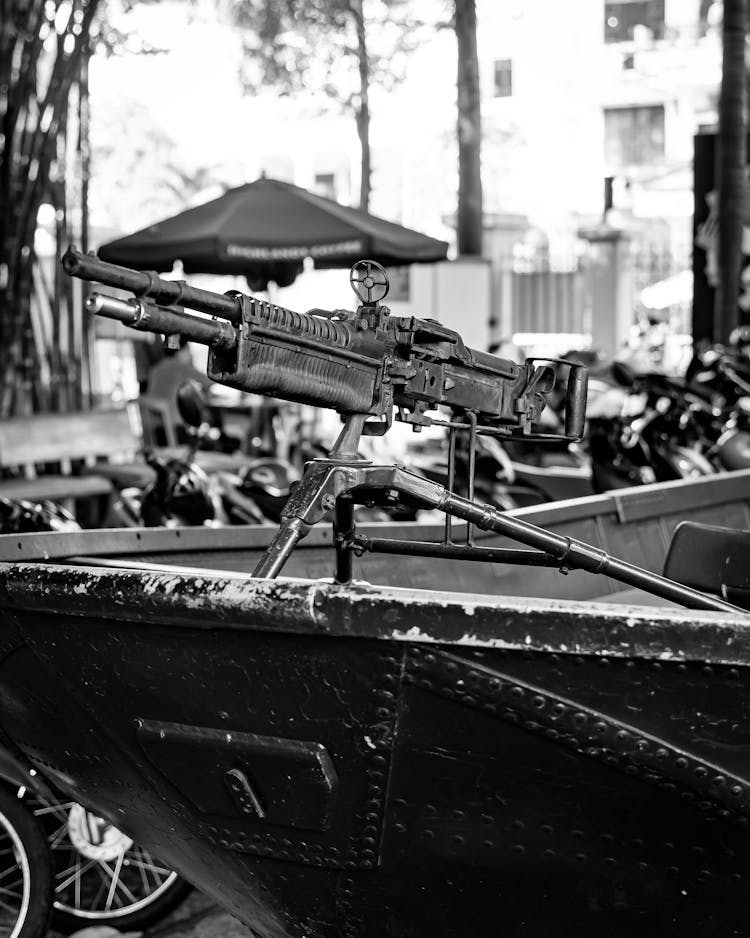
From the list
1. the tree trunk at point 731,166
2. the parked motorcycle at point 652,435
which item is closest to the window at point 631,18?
the tree trunk at point 731,166

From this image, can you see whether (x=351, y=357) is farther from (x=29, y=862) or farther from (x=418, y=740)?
(x=29, y=862)

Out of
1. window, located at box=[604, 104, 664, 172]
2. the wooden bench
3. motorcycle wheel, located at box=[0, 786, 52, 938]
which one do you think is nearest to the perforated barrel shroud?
motorcycle wheel, located at box=[0, 786, 52, 938]

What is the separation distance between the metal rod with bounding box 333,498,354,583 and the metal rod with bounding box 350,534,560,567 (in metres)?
0.02

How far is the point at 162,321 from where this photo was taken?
2.36 meters

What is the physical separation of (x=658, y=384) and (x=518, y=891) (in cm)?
546

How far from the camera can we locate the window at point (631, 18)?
32969 mm

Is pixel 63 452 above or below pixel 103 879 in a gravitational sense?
above

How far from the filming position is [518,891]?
8.19ft

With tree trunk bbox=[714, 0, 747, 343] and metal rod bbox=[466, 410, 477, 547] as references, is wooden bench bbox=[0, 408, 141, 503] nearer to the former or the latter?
metal rod bbox=[466, 410, 477, 547]

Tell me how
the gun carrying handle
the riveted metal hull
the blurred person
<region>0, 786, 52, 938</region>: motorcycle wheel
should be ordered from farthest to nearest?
1. the blurred person
2. <region>0, 786, 52, 938</region>: motorcycle wheel
3. the gun carrying handle
4. the riveted metal hull

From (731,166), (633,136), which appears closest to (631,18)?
(633,136)

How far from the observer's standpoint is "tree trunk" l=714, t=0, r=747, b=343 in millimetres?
13391

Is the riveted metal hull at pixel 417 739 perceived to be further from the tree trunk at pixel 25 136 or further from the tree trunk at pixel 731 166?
the tree trunk at pixel 731 166

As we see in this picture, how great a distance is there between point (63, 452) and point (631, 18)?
2881 cm
